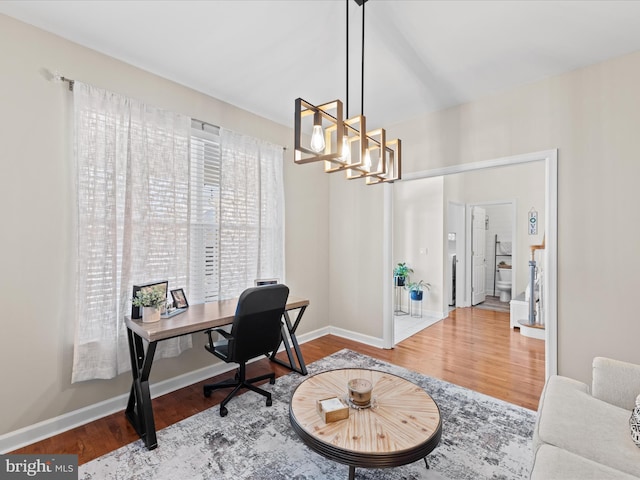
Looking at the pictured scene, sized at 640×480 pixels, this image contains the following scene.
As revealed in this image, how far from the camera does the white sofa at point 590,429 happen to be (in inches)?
47.9

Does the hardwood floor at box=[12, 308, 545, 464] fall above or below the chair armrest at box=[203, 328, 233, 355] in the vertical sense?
below

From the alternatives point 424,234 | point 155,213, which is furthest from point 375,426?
point 424,234

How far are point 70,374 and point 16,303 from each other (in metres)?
0.63

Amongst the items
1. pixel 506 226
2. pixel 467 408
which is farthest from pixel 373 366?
pixel 506 226

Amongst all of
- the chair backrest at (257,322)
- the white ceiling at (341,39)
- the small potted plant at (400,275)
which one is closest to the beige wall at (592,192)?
the white ceiling at (341,39)

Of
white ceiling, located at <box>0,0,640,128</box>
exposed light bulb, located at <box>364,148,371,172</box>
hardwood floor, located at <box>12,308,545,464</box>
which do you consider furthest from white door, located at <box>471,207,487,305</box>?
exposed light bulb, located at <box>364,148,371,172</box>

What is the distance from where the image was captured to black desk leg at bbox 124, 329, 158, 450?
79.0 inches

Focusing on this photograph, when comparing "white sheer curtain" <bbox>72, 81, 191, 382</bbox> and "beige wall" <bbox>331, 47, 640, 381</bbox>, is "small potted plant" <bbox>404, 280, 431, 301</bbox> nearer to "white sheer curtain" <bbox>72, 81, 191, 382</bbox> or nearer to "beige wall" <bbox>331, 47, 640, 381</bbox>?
"beige wall" <bbox>331, 47, 640, 381</bbox>

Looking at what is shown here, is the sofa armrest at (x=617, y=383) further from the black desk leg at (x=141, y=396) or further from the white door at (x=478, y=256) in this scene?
the white door at (x=478, y=256)

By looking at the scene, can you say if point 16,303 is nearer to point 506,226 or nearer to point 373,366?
point 373,366

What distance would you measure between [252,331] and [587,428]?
2086 millimetres

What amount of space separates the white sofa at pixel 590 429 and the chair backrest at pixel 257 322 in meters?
1.82

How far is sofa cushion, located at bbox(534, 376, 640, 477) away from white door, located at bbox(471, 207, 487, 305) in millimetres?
4784

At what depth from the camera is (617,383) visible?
5.69 ft
